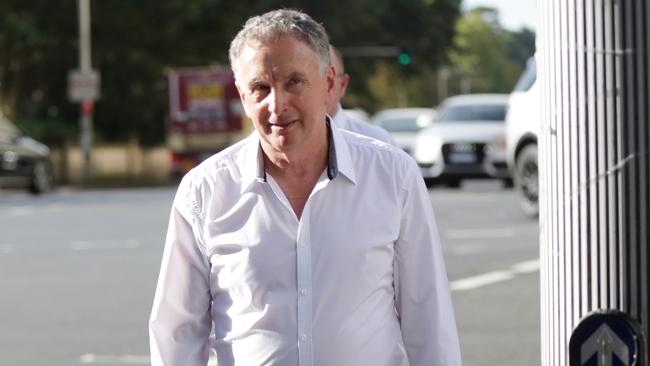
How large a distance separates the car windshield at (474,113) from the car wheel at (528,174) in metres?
8.69

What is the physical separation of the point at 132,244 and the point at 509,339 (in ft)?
27.7

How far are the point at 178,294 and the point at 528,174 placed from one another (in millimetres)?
17347

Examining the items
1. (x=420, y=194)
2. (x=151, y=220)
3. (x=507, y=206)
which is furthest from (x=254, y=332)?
(x=507, y=206)

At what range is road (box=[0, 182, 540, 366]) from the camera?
10.6 meters

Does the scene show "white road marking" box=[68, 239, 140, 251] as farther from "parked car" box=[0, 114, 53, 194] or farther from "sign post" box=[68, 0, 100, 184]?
"sign post" box=[68, 0, 100, 184]

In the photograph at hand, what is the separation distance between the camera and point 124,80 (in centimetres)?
4988

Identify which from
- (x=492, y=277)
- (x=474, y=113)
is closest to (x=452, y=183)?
(x=474, y=113)

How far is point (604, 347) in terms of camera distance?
317cm

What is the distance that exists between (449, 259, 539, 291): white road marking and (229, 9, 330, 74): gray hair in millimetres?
9998

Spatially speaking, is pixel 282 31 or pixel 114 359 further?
pixel 114 359

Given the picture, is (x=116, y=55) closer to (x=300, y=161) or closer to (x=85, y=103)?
(x=85, y=103)

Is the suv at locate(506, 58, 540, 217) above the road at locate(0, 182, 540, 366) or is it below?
above

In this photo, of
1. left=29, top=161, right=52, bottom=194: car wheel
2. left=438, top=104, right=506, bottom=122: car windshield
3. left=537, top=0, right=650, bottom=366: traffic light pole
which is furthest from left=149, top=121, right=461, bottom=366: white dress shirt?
left=29, top=161, right=52, bottom=194: car wheel

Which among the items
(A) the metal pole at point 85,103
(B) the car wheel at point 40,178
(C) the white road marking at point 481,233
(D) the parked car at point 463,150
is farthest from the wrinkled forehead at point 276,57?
(A) the metal pole at point 85,103
